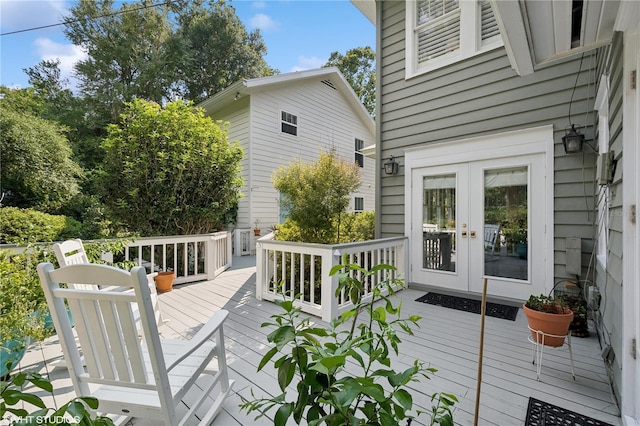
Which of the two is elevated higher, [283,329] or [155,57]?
[155,57]

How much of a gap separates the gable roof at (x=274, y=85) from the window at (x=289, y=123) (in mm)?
927

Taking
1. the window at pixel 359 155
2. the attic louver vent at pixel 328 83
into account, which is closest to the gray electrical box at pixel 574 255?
the window at pixel 359 155

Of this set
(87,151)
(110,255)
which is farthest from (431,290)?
(87,151)

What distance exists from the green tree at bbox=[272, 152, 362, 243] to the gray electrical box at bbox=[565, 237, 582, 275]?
9.46 ft

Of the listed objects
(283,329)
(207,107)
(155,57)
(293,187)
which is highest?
(155,57)

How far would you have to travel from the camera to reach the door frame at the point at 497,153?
354 centimetres

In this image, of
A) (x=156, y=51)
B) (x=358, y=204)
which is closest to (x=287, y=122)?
(x=358, y=204)

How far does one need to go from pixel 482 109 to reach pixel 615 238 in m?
2.60

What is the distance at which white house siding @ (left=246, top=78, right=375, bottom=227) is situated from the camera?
8594mm

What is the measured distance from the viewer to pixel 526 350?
263 cm

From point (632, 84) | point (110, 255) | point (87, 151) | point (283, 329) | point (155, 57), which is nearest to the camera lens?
point (283, 329)

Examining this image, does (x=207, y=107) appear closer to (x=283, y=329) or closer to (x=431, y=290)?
(x=431, y=290)

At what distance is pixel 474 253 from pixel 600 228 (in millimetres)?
1399

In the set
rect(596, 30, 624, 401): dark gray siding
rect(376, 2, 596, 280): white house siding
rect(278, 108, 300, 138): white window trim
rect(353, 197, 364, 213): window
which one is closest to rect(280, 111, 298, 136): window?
rect(278, 108, 300, 138): white window trim
